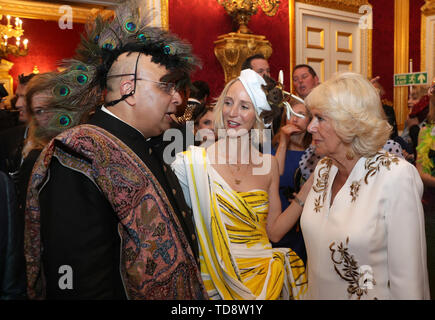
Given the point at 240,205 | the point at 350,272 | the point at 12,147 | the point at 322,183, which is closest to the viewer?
the point at 350,272

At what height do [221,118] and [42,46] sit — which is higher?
[42,46]

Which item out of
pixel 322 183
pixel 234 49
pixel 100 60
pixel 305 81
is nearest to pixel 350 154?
pixel 322 183

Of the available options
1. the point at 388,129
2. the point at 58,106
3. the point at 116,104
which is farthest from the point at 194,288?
the point at 388,129

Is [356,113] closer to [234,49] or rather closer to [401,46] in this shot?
[234,49]

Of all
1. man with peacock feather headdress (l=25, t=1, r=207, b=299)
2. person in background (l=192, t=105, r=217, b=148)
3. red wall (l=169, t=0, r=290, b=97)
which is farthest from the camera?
red wall (l=169, t=0, r=290, b=97)

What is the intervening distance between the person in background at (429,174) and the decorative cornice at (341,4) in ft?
14.7

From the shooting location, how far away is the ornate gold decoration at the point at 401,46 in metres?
8.33

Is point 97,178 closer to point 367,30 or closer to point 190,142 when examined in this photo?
point 190,142

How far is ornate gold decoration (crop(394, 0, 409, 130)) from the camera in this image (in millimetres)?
8328

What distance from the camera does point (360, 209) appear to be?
68.2 inches

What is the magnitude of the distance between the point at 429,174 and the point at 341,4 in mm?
5419

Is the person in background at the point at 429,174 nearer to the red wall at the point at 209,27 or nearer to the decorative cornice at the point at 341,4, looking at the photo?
the red wall at the point at 209,27

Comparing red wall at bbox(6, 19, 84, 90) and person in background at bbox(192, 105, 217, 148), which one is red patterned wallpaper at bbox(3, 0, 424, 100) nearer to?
red wall at bbox(6, 19, 84, 90)

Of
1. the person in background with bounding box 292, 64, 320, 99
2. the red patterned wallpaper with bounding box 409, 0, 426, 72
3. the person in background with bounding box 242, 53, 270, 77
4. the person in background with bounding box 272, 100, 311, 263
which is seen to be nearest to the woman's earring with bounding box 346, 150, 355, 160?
the person in background with bounding box 272, 100, 311, 263
